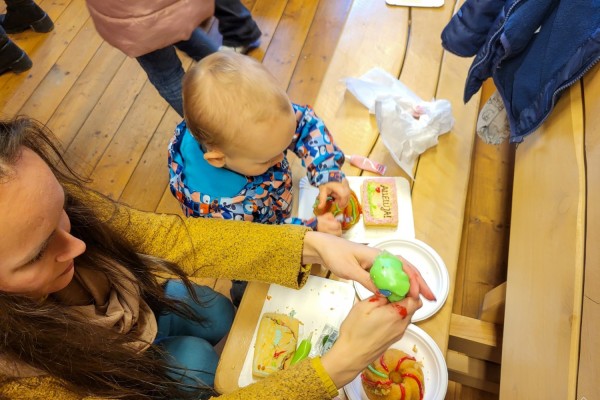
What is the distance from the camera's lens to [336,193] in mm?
1135

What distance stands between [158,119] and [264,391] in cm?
173

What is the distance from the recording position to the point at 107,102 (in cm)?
231

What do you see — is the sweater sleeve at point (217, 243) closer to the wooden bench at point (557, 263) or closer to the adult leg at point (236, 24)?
the wooden bench at point (557, 263)

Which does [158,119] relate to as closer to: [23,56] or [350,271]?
[23,56]

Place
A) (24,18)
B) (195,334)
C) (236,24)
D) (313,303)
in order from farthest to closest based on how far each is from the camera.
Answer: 1. (24,18)
2. (236,24)
3. (195,334)
4. (313,303)

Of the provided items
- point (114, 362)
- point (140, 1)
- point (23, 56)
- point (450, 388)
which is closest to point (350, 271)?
point (114, 362)

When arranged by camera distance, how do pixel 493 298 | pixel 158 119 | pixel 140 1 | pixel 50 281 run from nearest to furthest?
pixel 50 281
pixel 493 298
pixel 140 1
pixel 158 119

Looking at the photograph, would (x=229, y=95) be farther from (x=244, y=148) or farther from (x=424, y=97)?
(x=424, y=97)

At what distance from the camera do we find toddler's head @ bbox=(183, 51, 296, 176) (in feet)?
3.10

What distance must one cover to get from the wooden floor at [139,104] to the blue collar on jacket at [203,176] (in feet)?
2.39

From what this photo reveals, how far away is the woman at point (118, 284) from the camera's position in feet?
2.26

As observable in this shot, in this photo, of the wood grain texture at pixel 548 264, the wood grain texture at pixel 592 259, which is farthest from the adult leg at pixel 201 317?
the wood grain texture at pixel 592 259

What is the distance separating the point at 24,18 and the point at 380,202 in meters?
2.50

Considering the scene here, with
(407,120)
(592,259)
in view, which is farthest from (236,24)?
(592,259)
